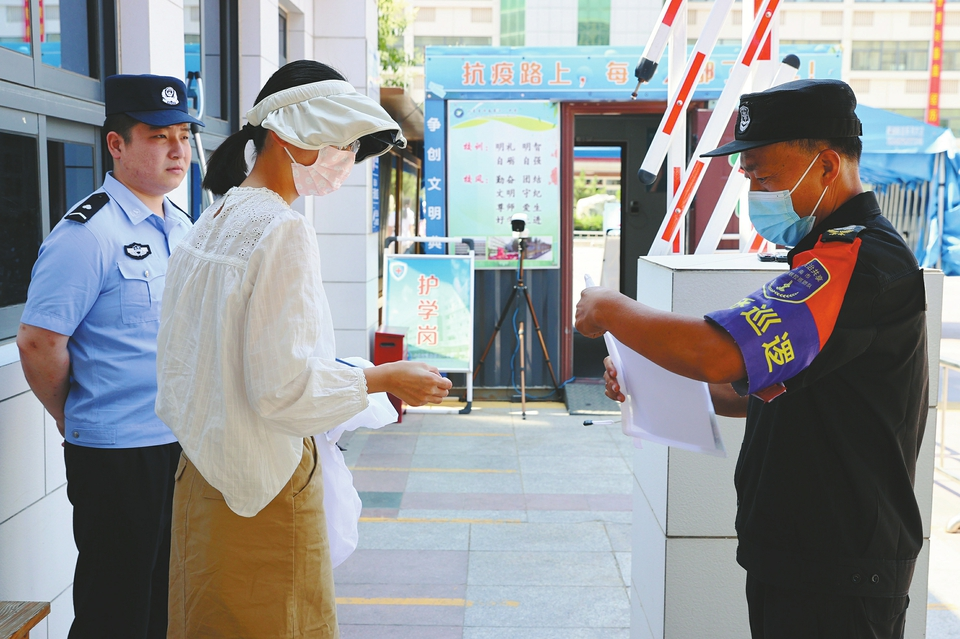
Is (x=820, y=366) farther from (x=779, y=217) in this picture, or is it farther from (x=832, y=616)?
(x=832, y=616)

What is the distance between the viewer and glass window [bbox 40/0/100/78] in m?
3.10

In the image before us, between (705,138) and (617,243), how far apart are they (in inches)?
345

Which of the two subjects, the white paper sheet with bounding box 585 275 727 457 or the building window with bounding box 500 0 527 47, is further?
the building window with bounding box 500 0 527 47

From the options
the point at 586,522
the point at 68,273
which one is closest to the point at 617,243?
the point at 586,522

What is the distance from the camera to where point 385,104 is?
8781 millimetres

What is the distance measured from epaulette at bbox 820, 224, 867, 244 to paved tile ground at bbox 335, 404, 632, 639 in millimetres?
2386

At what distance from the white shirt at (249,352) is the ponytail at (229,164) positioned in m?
0.17

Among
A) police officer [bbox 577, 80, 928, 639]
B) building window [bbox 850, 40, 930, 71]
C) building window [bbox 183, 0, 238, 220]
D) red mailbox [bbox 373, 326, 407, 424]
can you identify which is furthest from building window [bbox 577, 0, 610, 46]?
police officer [bbox 577, 80, 928, 639]

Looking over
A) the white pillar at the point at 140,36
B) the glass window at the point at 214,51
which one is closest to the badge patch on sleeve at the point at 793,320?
the white pillar at the point at 140,36

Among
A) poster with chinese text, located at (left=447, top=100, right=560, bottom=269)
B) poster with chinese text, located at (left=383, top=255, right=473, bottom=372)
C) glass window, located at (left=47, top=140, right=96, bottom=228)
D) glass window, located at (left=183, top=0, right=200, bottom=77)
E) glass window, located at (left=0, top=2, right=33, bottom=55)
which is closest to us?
glass window, located at (left=0, top=2, right=33, bottom=55)

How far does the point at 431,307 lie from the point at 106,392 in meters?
4.95

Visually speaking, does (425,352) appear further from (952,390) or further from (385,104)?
(952,390)

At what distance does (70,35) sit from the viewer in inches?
131

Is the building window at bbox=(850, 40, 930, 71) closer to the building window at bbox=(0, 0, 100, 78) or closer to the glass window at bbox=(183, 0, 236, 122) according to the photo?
the glass window at bbox=(183, 0, 236, 122)
